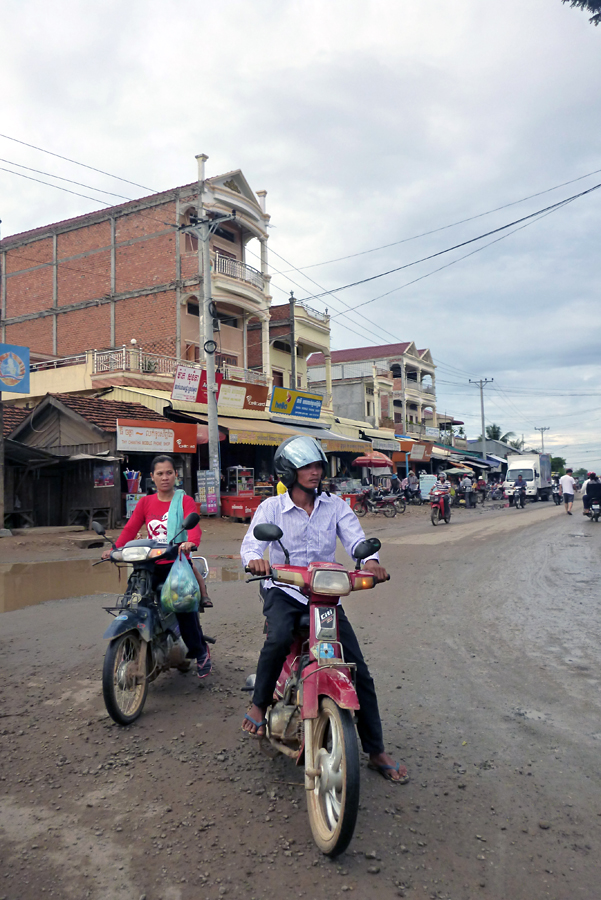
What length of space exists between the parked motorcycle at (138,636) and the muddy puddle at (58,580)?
4205 mm

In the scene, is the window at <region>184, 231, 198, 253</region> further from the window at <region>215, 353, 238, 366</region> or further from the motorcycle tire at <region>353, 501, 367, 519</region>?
the motorcycle tire at <region>353, 501, 367, 519</region>

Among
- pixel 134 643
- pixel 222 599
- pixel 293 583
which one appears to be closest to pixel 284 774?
pixel 293 583

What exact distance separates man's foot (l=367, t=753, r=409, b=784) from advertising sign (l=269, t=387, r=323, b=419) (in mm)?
22619

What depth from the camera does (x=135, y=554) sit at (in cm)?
420

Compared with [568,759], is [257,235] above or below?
above

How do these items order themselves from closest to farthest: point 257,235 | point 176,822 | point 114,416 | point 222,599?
point 176,822 → point 222,599 → point 114,416 → point 257,235

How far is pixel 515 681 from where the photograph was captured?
187 inches

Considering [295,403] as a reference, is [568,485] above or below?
below

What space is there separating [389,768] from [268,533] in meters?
1.33

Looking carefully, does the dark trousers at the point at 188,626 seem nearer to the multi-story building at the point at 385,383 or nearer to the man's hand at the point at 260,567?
the man's hand at the point at 260,567

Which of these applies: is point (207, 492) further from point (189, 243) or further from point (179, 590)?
point (179, 590)

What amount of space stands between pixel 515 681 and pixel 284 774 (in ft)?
7.39

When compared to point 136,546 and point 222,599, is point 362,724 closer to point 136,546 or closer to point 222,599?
point 136,546

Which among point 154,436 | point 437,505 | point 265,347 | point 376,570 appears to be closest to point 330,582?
point 376,570
